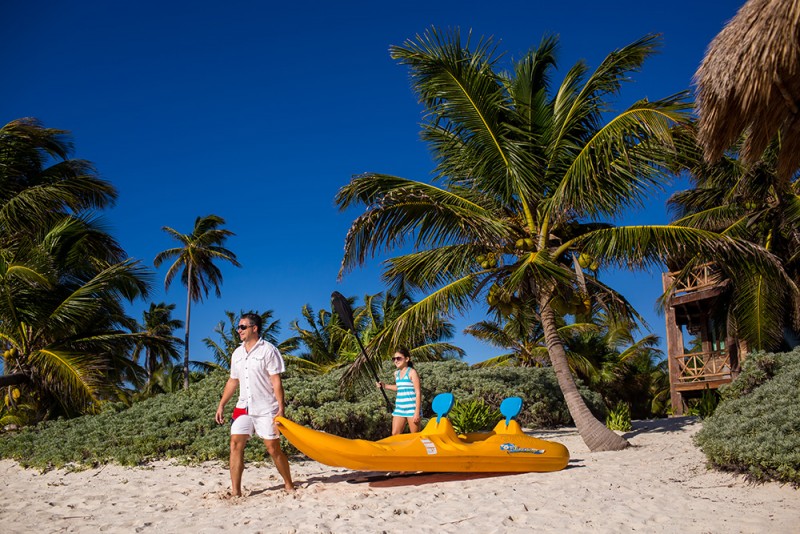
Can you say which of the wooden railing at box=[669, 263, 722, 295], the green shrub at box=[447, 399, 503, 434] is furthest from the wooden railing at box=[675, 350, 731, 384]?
the green shrub at box=[447, 399, 503, 434]

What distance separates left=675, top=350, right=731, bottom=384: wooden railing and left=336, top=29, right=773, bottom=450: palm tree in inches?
368

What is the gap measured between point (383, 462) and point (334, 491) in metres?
0.69

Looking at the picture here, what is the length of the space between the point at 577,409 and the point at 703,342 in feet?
44.5

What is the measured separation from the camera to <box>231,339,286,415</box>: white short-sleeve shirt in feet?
21.0

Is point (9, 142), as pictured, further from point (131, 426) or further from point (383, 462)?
point (383, 462)

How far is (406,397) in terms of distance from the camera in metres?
8.21

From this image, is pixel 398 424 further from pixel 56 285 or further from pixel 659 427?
pixel 56 285

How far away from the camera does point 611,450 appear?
10734 millimetres

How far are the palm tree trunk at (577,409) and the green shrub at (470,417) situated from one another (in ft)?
7.81

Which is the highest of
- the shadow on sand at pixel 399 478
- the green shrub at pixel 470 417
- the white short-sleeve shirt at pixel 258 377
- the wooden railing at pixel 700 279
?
the wooden railing at pixel 700 279

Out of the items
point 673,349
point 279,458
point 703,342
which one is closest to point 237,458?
point 279,458

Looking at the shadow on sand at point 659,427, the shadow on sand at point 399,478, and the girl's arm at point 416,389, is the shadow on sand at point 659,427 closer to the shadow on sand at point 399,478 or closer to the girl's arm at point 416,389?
the shadow on sand at point 399,478

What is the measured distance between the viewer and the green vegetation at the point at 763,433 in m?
6.85

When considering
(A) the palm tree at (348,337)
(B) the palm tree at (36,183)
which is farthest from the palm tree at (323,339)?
(B) the palm tree at (36,183)
